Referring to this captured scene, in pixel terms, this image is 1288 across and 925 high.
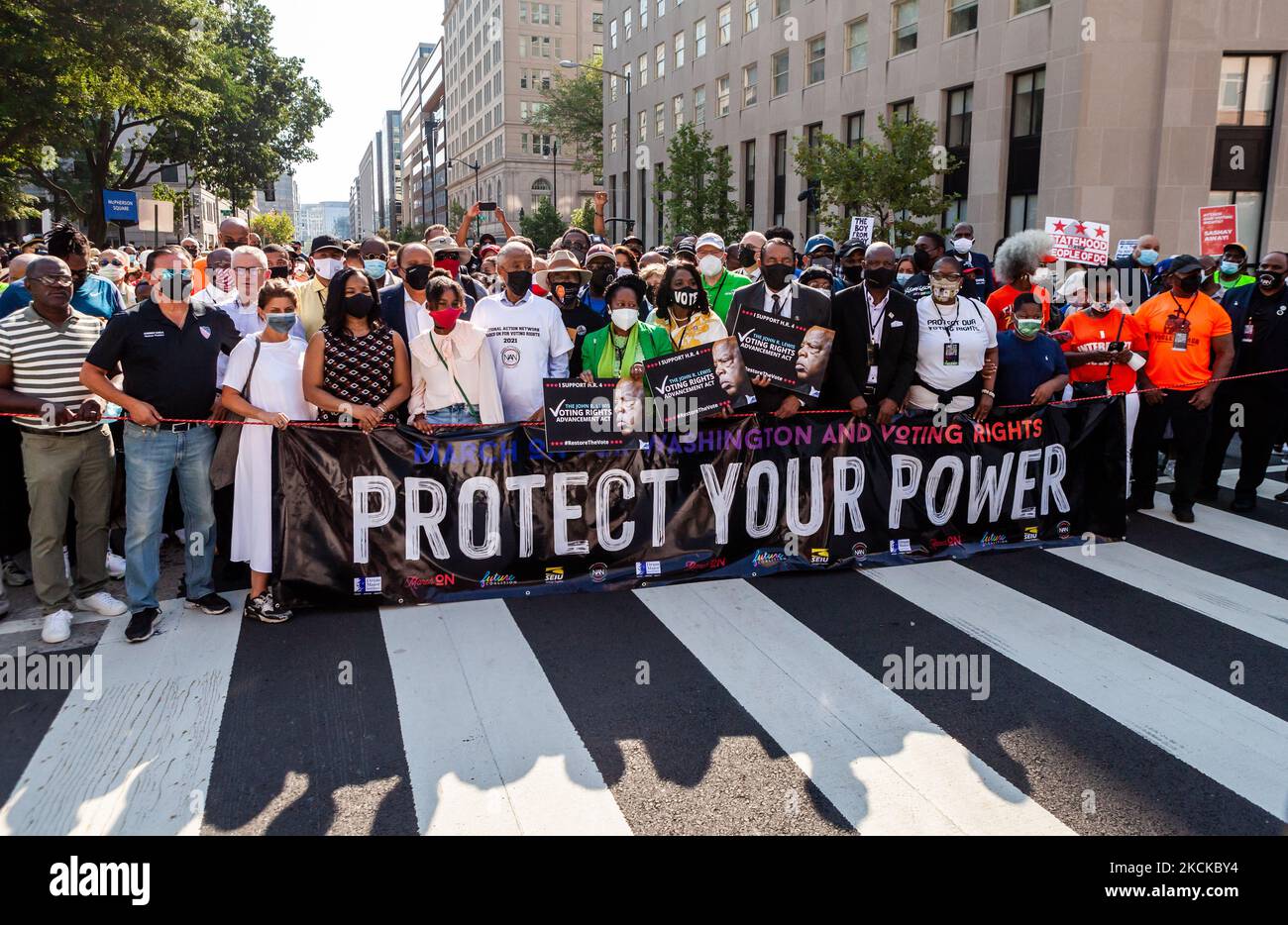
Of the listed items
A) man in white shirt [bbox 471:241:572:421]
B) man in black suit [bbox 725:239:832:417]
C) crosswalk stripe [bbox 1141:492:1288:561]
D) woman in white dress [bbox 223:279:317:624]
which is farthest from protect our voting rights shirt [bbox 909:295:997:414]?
woman in white dress [bbox 223:279:317:624]

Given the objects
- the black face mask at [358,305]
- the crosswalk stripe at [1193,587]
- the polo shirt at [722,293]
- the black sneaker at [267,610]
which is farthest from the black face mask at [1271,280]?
the black sneaker at [267,610]

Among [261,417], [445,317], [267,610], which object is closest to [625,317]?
[445,317]

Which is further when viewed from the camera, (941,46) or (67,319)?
(941,46)

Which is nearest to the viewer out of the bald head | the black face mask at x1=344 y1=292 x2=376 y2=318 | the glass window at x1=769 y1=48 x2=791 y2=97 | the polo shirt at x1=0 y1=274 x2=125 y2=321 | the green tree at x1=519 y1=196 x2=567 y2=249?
the black face mask at x1=344 y1=292 x2=376 y2=318

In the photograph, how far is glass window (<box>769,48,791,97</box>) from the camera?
40.8m

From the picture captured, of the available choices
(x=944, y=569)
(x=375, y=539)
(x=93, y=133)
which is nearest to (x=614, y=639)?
(x=375, y=539)

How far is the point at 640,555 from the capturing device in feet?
22.8

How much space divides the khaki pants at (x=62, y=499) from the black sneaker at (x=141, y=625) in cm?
70

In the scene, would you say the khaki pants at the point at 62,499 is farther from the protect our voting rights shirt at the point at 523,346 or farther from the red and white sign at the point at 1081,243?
the red and white sign at the point at 1081,243

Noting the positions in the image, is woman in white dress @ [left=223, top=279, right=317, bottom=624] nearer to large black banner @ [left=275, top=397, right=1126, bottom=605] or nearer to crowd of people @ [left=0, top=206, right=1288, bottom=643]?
crowd of people @ [left=0, top=206, right=1288, bottom=643]

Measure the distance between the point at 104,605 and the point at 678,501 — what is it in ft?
12.9

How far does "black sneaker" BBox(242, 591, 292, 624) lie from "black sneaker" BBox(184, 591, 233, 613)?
6.4 inches
